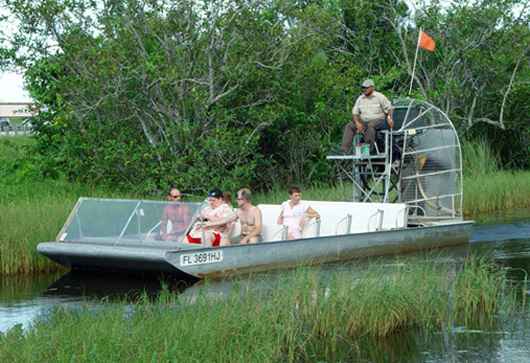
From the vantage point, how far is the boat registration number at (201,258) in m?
14.9

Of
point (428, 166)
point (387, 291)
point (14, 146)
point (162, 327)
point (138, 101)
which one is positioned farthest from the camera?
point (14, 146)

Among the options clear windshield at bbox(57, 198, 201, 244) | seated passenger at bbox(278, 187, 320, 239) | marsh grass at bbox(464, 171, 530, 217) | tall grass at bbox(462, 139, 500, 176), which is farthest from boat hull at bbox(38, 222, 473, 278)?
tall grass at bbox(462, 139, 500, 176)

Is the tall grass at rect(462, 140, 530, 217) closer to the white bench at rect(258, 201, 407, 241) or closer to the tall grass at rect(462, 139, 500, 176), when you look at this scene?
the tall grass at rect(462, 139, 500, 176)

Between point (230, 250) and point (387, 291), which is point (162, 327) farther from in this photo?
point (230, 250)

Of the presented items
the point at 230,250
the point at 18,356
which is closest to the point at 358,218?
the point at 230,250

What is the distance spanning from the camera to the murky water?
1062cm

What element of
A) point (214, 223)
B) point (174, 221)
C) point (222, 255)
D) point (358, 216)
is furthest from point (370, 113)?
point (222, 255)

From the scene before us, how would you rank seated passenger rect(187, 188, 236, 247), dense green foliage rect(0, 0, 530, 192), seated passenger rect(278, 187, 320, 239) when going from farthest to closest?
dense green foliage rect(0, 0, 530, 192) < seated passenger rect(278, 187, 320, 239) < seated passenger rect(187, 188, 236, 247)

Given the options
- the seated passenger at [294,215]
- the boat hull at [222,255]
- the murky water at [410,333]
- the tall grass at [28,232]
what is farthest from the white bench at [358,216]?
the tall grass at [28,232]

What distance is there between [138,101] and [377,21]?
11077 millimetres

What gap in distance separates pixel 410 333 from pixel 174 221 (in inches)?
212

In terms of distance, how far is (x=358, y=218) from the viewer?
18312mm

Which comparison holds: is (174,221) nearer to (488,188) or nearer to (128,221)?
(128,221)

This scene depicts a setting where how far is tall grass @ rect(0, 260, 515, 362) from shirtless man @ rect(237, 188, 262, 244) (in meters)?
4.37
